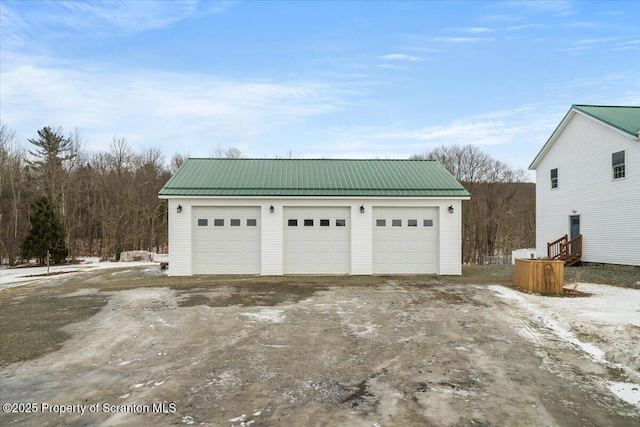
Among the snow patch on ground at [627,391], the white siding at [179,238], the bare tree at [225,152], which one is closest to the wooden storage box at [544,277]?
the snow patch on ground at [627,391]

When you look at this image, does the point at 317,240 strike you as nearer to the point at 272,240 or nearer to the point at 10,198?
the point at 272,240

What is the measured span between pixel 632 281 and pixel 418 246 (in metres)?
7.02

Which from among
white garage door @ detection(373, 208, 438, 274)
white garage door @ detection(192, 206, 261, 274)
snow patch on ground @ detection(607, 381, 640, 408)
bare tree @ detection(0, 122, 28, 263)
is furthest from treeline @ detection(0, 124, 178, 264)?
snow patch on ground @ detection(607, 381, 640, 408)

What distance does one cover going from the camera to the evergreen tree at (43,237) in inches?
854

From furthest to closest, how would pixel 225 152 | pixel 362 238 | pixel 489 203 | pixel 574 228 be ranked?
pixel 225 152 → pixel 489 203 → pixel 574 228 → pixel 362 238

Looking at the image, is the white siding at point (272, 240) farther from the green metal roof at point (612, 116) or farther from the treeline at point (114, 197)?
the treeline at point (114, 197)

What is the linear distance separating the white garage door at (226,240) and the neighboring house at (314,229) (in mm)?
37

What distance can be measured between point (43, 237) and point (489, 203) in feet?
120

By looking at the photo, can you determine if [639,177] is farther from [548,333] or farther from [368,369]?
[368,369]

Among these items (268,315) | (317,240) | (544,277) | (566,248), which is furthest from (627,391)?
(566,248)

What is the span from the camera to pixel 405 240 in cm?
1467

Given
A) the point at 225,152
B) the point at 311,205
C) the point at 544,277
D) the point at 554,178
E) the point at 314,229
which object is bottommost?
the point at 544,277

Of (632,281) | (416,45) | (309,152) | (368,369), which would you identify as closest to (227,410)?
(368,369)

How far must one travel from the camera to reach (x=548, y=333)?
6.80 m
